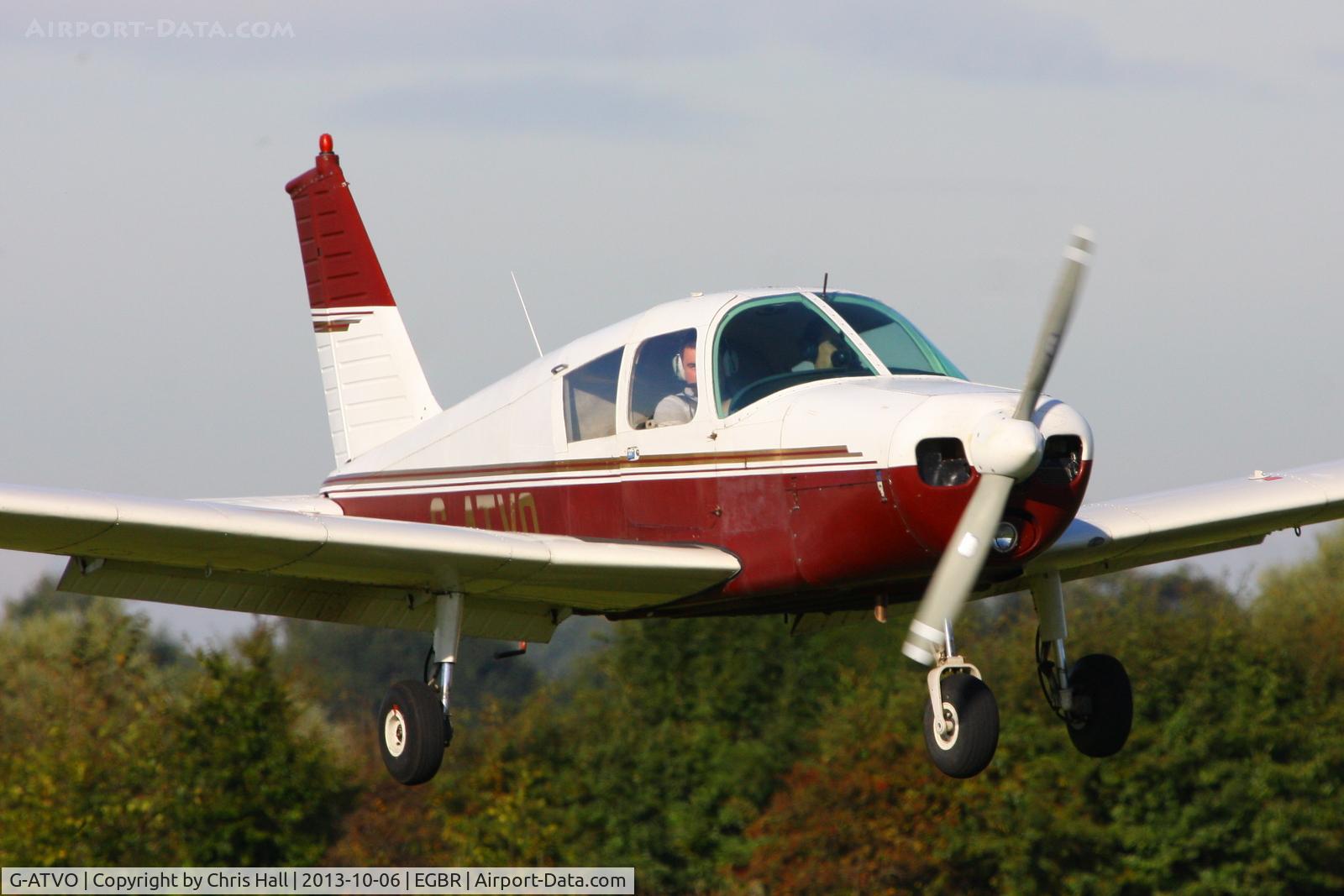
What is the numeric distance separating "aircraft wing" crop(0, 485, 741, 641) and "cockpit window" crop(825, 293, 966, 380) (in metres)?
1.57

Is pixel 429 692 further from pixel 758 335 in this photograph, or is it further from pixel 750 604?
pixel 758 335

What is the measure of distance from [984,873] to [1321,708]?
8.53 m

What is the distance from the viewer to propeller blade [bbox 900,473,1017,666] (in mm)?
8984

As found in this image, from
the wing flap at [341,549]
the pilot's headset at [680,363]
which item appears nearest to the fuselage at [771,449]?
the pilot's headset at [680,363]

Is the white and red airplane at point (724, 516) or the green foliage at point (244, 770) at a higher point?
the green foliage at point (244, 770)

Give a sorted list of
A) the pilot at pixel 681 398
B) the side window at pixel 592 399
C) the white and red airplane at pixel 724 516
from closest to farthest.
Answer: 1. the white and red airplane at pixel 724 516
2. the pilot at pixel 681 398
3. the side window at pixel 592 399

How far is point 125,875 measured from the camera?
134 feet

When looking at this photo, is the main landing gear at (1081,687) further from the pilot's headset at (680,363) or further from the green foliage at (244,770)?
the green foliage at (244,770)

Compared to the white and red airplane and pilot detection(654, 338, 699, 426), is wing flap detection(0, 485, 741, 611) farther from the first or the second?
pilot detection(654, 338, 699, 426)

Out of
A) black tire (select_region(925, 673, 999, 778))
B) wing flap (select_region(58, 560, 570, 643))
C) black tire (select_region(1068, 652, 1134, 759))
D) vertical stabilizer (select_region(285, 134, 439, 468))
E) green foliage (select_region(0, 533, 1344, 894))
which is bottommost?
black tire (select_region(925, 673, 999, 778))

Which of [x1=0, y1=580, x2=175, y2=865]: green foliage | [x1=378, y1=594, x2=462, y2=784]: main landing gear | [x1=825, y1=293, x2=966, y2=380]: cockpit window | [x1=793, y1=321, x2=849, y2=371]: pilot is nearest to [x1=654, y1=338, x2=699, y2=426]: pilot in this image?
[x1=793, y1=321, x2=849, y2=371]: pilot

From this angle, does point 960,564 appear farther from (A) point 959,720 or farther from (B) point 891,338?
(B) point 891,338

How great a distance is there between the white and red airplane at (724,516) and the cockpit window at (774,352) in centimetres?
2

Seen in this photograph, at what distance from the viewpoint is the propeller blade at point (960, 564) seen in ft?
29.5
